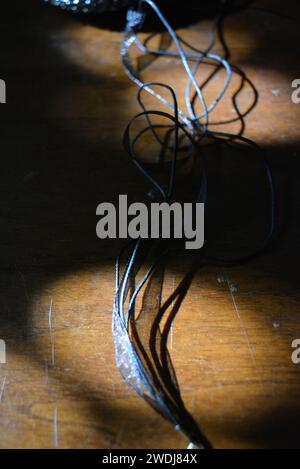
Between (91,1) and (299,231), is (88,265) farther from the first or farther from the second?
(91,1)

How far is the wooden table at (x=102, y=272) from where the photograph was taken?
2.11ft

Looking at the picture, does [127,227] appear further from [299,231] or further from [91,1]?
[91,1]

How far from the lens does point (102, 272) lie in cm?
76

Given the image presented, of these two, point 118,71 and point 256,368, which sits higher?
point 118,71

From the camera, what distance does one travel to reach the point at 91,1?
100 cm

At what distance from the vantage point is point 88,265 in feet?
2.50

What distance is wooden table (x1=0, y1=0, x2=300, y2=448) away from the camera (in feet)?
2.11

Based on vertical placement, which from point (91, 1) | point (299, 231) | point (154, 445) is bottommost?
point (154, 445)

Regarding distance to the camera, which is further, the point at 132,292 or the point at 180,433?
the point at 132,292
